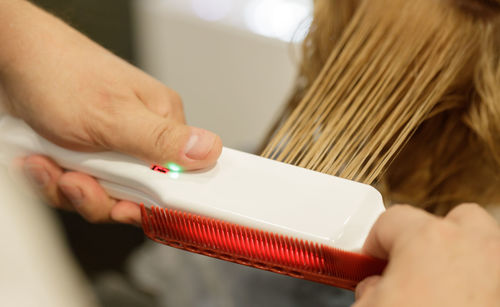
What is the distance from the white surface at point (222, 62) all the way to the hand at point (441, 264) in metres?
0.66

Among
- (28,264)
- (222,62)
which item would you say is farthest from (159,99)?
(222,62)

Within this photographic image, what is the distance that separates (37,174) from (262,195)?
0.82 ft

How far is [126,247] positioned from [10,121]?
2.00 ft

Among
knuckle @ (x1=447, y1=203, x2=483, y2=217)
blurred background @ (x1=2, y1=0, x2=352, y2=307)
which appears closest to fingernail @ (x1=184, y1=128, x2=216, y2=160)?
knuckle @ (x1=447, y1=203, x2=483, y2=217)

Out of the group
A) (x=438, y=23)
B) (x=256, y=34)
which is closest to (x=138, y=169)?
(x=438, y=23)

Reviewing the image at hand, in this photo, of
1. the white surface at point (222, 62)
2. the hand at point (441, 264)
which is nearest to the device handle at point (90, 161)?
the hand at point (441, 264)

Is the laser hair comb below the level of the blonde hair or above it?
below

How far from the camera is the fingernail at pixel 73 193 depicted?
0.49 meters

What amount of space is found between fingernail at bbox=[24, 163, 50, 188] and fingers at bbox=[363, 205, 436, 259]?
13.1 inches

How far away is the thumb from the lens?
17.0 inches

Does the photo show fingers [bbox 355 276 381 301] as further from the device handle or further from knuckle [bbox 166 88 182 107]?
knuckle [bbox 166 88 182 107]

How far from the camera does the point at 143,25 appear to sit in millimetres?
1070

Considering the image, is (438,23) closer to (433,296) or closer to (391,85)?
(391,85)

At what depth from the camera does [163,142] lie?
1.45 feet
